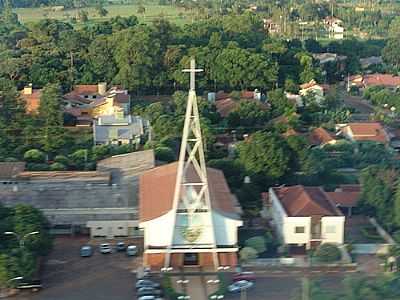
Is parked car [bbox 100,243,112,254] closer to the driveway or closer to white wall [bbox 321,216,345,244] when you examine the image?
the driveway

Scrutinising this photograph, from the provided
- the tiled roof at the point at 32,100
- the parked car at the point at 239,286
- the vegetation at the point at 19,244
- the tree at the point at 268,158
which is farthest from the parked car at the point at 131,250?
the tiled roof at the point at 32,100

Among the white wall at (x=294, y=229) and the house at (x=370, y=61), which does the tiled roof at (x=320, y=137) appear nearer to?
the white wall at (x=294, y=229)

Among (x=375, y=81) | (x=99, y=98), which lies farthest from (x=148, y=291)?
(x=375, y=81)

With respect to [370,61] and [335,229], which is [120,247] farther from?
[370,61]

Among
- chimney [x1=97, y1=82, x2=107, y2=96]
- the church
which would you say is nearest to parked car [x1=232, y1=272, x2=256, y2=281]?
the church

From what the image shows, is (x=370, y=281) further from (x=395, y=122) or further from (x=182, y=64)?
(x=182, y=64)

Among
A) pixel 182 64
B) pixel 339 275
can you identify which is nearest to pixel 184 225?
pixel 339 275
